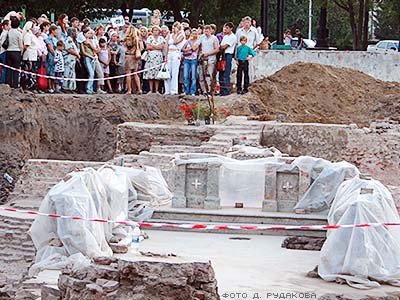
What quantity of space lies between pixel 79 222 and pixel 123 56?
11766 mm

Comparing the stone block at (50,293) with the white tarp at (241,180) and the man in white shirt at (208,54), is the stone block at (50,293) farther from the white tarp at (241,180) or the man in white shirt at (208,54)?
the man in white shirt at (208,54)

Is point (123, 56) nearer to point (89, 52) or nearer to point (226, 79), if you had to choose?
point (89, 52)

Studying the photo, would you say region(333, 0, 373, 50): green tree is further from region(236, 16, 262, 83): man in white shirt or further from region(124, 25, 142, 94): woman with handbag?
region(124, 25, 142, 94): woman with handbag

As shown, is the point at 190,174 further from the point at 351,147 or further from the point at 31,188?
the point at 351,147

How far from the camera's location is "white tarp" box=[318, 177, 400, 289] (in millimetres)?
15781

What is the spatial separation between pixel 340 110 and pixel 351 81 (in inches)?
53.4

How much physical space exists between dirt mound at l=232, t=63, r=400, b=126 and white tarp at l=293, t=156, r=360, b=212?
1086 centimetres

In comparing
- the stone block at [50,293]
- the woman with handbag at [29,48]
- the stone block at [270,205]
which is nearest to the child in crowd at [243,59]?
the woman with handbag at [29,48]

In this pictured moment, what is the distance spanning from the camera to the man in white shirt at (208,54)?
28.5 meters

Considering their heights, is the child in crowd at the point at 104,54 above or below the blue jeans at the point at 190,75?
above

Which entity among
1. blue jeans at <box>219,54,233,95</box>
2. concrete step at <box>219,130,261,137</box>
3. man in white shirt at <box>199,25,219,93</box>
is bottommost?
concrete step at <box>219,130,261,137</box>

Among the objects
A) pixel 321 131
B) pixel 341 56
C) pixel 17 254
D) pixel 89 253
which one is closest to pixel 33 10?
pixel 341 56

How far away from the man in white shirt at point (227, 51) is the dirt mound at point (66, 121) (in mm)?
1213

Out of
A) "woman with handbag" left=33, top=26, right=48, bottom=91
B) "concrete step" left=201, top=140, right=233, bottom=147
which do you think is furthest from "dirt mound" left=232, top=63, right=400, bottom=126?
"concrete step" left=201, top=140, right=233, bottom=147
